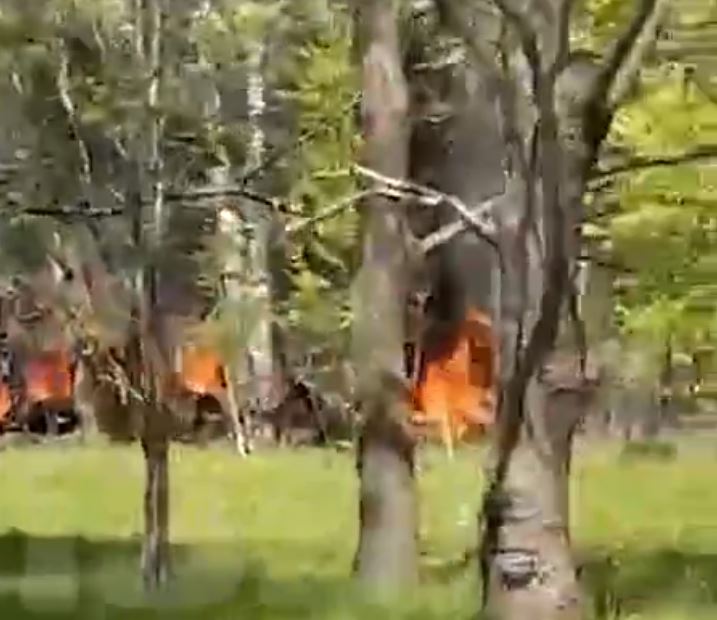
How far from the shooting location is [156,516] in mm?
15898

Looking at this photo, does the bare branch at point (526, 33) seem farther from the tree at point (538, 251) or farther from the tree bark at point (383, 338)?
the tree bark at point (383, 338)

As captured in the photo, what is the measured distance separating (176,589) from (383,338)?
2.13m

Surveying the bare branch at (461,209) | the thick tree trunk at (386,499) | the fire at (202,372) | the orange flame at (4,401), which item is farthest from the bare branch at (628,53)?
the orange flame at (4,401)

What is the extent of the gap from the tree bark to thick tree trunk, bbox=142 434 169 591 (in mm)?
1295

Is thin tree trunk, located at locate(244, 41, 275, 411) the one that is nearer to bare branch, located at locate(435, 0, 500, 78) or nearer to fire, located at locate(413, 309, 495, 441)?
bare branch, located at locate(435, 0, 500, 78)

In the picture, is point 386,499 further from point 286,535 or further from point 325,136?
point 286,535

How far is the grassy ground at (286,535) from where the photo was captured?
13.8 meters

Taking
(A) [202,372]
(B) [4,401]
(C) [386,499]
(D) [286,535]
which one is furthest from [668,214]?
(B) [4,401]

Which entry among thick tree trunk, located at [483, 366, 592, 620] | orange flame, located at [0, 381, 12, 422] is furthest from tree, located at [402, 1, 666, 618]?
orange flame, located at [0, 381, 12, 422]

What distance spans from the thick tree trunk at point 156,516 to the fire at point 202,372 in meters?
7.88

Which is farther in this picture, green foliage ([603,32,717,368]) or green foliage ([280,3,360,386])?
green foliage ([280,3,360,386])

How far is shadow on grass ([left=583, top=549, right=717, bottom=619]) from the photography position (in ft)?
45.4

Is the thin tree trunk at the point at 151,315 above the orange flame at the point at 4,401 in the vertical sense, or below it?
above

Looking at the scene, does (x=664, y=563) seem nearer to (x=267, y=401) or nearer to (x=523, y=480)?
(x=523, y=480)
